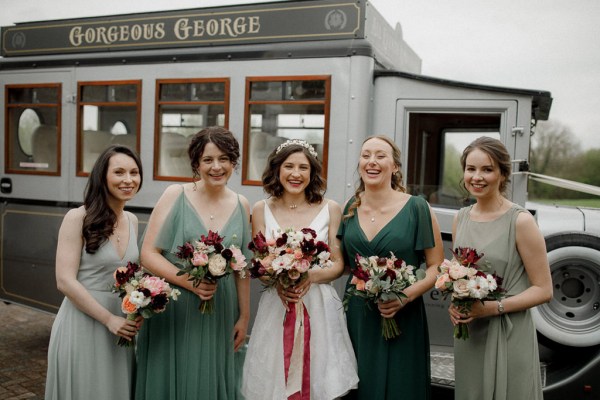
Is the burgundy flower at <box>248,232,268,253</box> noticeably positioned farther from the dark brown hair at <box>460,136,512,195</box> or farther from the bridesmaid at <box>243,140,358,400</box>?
the dark brown hair at <box>460,136,512,195</box>

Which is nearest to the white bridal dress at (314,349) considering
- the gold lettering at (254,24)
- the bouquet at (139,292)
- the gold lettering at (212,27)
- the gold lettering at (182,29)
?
the bouquet at (139,292)

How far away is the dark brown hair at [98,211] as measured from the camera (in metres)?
3.12

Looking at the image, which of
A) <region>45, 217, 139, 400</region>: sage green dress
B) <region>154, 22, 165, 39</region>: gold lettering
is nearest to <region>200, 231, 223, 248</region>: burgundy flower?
<region>45, 217, 139, 400</region>: sage green dress

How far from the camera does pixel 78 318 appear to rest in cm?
312

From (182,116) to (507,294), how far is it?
11.4ft

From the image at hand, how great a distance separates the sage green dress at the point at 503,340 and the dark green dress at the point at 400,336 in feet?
0.85

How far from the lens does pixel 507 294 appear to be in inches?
120

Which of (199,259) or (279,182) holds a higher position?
(279,182)

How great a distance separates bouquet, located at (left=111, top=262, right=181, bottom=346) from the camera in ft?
9.66

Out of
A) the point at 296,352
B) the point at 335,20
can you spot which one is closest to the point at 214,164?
the point at 296,352

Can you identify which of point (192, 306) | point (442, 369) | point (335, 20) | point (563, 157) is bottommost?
point (442, 369)

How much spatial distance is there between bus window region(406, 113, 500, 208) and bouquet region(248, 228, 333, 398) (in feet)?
6.01

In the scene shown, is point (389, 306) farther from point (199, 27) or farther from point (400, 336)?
point (199, 27)

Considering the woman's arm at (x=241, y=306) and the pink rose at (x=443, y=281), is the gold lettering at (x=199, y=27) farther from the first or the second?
the pink rose at (x=443, y=281)
